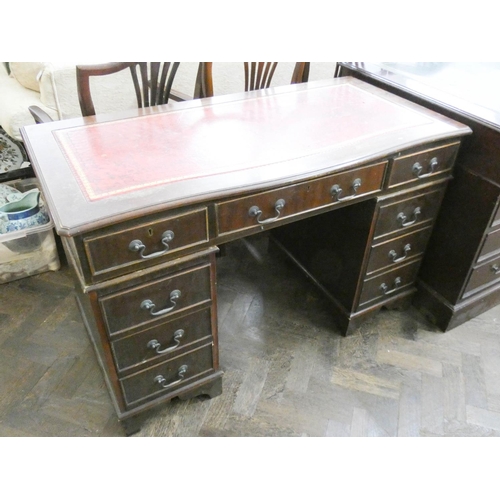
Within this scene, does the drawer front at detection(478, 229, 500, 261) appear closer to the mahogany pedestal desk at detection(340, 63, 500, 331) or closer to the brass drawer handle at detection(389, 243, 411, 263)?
the mahogany pedestal desk at detection(340, 63, 500, 331)

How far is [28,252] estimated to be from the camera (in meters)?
1.84

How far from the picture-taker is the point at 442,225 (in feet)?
5.10

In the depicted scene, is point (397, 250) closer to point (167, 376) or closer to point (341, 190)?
point (341, 190)

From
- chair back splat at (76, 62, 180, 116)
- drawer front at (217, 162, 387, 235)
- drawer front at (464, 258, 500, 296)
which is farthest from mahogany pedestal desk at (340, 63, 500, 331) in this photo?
chair back splat at (76, 62, 180, 116)

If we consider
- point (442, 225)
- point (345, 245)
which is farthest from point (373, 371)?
point (442, 225)

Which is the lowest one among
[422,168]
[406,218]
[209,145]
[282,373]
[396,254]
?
[282,373]

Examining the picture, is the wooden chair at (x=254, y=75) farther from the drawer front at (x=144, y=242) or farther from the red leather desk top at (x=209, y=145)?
the drawer front at (x=144, y=242)

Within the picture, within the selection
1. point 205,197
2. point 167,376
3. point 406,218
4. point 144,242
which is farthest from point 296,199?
point 167,376

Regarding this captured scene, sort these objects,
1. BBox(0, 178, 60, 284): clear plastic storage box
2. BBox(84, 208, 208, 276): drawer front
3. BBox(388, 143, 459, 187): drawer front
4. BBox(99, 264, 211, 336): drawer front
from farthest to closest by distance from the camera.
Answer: BBox(0, 178, 60, 284): clear plastic storage box
BBox(388, 143, 459, 187): drawer front
BBox(99, 264, 211, 336): drawer front
BBox(84, 208, 208, 276): drawer front

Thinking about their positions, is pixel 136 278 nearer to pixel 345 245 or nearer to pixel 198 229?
pixel 198 229

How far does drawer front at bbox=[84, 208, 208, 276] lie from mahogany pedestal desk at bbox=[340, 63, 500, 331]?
3.07 feet

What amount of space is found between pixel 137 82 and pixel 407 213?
42.0 inches

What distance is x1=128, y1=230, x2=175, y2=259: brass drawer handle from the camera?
0.93 m
